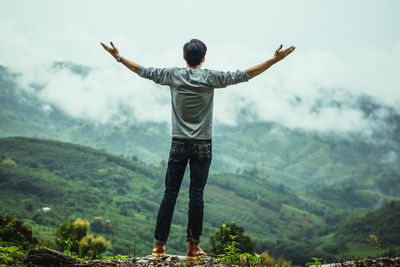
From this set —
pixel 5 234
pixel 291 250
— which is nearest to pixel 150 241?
pixel 291 250

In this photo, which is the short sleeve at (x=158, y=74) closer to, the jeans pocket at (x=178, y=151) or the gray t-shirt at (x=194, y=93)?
the gray t-shirt at (x=194, y=93)

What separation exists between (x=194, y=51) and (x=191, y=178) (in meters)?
1.77

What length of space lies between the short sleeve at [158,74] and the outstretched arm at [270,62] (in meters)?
1.15

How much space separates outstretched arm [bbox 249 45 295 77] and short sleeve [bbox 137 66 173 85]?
45.3 inches

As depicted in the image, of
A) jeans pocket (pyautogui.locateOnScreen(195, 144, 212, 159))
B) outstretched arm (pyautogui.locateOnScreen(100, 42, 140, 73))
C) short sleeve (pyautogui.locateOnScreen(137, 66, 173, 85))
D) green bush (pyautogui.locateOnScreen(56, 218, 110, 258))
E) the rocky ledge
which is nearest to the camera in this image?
the rocky ledge

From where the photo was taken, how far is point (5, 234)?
40.7 feet

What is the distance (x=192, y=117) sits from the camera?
16.7 feet

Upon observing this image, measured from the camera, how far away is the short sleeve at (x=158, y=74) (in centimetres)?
517

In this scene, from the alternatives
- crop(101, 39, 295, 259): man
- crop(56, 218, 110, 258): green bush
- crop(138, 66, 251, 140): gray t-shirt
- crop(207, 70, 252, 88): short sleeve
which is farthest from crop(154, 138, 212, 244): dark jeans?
crop(56, 218, 110, 258): green bush

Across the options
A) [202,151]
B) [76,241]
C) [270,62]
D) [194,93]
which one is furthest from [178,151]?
[76,241]

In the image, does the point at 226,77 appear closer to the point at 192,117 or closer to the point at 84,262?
the point at 192,117

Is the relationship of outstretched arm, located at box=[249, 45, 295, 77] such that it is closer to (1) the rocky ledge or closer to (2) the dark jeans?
(2) the dark jeans

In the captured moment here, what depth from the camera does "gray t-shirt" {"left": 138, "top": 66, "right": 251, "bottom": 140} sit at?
16.4 ft

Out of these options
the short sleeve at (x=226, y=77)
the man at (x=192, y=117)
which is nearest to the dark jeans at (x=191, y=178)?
the man at (x=192, y=117)
